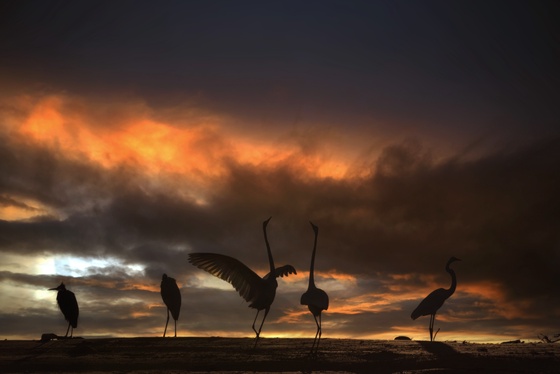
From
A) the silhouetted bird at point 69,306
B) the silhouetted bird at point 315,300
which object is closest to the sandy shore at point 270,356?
the silhouetted bird at point 315,300

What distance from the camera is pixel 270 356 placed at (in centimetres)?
1830

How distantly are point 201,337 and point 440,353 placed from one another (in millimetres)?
8711

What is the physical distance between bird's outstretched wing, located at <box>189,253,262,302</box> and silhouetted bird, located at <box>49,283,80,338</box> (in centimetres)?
827

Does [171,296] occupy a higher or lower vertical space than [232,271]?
higher

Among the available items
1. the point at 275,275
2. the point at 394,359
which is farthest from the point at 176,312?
the point at 394,359

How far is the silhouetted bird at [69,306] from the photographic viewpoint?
26.3 m

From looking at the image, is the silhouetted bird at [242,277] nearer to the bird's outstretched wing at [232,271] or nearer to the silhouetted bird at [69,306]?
the bird's outstretched wing at [232,271]

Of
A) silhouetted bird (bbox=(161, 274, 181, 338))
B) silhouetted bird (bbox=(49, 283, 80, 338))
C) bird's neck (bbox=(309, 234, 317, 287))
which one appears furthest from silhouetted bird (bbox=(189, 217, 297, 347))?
silhouetted bird (bbox=(49, 283, 80, 338))

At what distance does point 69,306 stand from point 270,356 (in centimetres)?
1185

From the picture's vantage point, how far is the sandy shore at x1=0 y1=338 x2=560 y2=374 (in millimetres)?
16672

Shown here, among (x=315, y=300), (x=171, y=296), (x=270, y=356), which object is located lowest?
(x=270, y=356)

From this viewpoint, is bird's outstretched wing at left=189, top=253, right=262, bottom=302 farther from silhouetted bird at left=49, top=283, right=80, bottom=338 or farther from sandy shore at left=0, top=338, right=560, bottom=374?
silhouetted bird at left=49, top=283, right=80, bottom=338

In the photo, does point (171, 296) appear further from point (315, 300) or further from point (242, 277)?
point (315, 300)

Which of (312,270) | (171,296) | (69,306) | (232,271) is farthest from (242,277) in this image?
(69,306)
